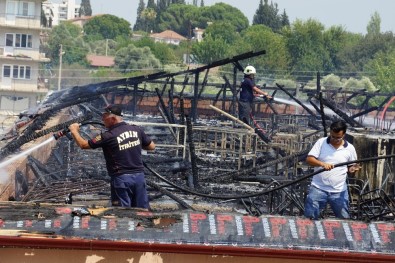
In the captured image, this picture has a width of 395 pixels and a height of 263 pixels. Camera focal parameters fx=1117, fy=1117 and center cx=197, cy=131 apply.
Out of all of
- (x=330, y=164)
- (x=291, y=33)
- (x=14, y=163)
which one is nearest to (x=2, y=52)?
(x=291, y=33)

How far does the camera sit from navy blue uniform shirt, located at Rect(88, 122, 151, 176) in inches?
423

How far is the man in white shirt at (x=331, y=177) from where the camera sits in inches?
440

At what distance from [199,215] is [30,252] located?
1.42 meters

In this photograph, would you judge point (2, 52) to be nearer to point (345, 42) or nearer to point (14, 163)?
point (345, 42)

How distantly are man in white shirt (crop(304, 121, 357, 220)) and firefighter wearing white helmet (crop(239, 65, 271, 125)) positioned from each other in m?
9.94

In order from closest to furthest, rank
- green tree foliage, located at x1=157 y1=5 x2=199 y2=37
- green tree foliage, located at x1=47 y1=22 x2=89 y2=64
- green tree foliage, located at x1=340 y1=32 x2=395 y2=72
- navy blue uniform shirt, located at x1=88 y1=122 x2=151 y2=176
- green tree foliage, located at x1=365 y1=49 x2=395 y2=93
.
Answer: navy blue uniform shirt, located at x1=88 y1=122 x2=151 y2=176
green tree foliage, located at x1=365 y1=49 x2=395 y2=93
green tree foliage, located at x1=340 y1=32 x2=395 y2=72
green tree foliage, located at x1=47 y1=22 x2=89 y2=64
green tree foliage, located at x1=157 y1=5 x2=199 y2=37

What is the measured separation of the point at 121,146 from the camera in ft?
35.3

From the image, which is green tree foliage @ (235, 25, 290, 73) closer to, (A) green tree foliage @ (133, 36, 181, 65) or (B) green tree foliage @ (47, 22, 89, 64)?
(A) green tree foliage @ (133, 36, 181, 65)

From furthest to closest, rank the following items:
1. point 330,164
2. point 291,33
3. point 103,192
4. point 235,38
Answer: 1. point 235,38
2. point 291,33
3. point 103,192
4. point 330,164

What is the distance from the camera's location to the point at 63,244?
8.38 meters

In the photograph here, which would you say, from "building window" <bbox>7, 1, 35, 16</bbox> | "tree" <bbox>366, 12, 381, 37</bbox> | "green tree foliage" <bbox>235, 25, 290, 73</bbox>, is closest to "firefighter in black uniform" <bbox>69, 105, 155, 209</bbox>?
"building window" <bbox>7, 1, 35, 16</bbox>

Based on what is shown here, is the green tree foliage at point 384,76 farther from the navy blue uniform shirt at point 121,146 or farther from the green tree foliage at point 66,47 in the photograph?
the navy blue uniform shirt at point 121,146

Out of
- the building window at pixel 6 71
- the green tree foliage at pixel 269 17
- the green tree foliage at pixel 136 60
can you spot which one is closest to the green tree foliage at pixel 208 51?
the green tree foliage at pixel 136 60

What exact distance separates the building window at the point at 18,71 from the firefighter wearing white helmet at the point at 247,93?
218ft
